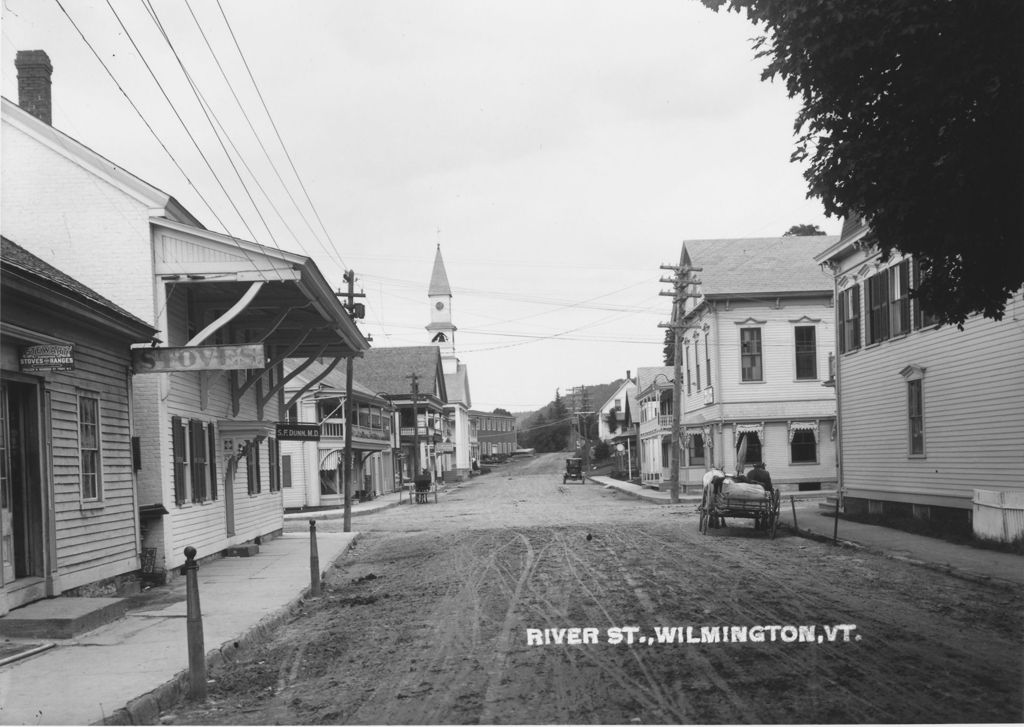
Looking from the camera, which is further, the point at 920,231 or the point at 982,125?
the point at 920,231

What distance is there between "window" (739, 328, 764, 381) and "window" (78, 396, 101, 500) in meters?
→ 31.4

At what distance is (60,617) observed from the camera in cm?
979

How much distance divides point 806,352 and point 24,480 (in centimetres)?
3468

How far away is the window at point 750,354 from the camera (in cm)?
4038

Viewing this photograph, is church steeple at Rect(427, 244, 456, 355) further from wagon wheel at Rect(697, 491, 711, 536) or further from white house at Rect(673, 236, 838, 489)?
wagon wheel at Rect(697, 491, 711, 536)

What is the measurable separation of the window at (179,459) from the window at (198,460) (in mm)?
286

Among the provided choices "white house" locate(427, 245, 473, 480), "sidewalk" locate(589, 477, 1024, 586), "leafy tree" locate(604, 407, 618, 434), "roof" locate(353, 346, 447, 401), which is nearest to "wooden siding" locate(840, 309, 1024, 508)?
"sidewalk" locate(589, 477, 1024, 586)

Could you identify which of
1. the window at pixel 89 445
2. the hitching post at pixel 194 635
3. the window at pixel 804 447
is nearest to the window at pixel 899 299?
the window at pixel 89 445

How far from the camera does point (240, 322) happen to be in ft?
63.4

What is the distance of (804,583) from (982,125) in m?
6.83

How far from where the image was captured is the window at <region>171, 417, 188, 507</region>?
15.4m

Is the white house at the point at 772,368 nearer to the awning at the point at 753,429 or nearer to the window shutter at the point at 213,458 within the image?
the awning at the point at 753,429

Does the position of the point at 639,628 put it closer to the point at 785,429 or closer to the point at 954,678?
the point at 954,678

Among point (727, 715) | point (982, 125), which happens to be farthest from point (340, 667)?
point (982, 125)
